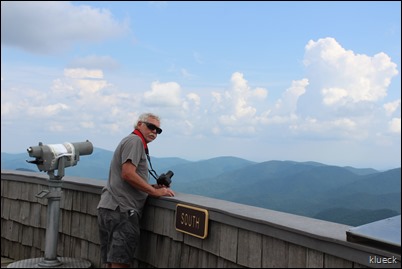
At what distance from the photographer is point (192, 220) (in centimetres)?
284

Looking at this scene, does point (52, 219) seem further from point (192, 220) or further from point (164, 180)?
point (192, 220)

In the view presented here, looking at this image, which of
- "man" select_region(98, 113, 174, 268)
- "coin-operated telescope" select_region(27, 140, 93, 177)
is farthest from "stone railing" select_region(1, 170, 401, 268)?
"coin-operated telescope" select_region(27, 140, 93, 177)

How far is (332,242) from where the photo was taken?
6.52 ft

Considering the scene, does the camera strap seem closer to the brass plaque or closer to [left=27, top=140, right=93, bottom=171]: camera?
the brass plaque

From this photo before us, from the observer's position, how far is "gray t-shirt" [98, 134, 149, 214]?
3105 mm

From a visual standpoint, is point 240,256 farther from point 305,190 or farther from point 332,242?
point 305,190

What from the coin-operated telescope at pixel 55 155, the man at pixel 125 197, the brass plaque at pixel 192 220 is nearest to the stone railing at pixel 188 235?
the brass plaque at pixel 192 220

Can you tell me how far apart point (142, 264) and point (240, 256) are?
1202 mm

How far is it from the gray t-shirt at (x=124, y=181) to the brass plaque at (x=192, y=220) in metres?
0.41

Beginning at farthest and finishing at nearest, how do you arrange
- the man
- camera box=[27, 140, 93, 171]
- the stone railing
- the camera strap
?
camera box=[27, 140, 93, 171], the camera strap, the man, the stone railing

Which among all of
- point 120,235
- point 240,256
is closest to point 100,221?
point 120,235

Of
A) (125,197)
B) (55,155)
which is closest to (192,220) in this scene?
(125,197)

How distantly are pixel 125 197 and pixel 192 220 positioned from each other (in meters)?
0.61

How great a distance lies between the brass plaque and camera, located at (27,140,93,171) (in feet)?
4.42
